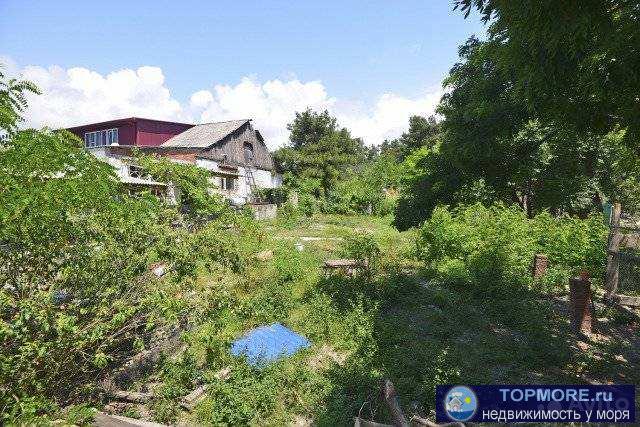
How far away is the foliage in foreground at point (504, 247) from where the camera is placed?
32.8 feet

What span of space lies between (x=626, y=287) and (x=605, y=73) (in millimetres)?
7911

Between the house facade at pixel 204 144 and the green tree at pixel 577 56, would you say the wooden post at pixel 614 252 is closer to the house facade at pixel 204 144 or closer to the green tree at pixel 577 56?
the green tree at pixel 577 56

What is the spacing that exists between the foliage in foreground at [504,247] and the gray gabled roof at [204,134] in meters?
20.9

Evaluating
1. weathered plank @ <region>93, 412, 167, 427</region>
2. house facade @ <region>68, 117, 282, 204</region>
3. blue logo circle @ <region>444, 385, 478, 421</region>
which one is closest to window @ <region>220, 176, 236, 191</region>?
house facade @ <region>68, 117, 282, 204</region>

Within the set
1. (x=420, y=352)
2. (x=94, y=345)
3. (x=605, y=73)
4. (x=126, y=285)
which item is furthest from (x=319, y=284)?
(x=605, y=73)

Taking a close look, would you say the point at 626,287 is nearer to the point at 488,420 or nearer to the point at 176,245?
the point at 488,420

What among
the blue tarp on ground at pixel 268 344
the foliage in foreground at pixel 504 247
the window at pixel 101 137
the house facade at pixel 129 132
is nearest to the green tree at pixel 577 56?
the foliage in foreground at pixel 504 247

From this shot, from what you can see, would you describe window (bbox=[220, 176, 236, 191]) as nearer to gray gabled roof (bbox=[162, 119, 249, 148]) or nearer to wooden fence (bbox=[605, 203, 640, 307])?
gray gabled roof (bbox=[162, 119, 249, 148])

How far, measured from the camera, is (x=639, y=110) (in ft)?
14.1

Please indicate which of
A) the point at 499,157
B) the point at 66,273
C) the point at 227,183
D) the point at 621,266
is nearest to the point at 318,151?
the point at 227,183

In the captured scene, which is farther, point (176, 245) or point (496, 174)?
point (496, 174)

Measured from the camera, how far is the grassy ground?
5.46 m

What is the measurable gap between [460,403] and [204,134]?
28.8 meters

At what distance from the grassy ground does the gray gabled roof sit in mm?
20577
